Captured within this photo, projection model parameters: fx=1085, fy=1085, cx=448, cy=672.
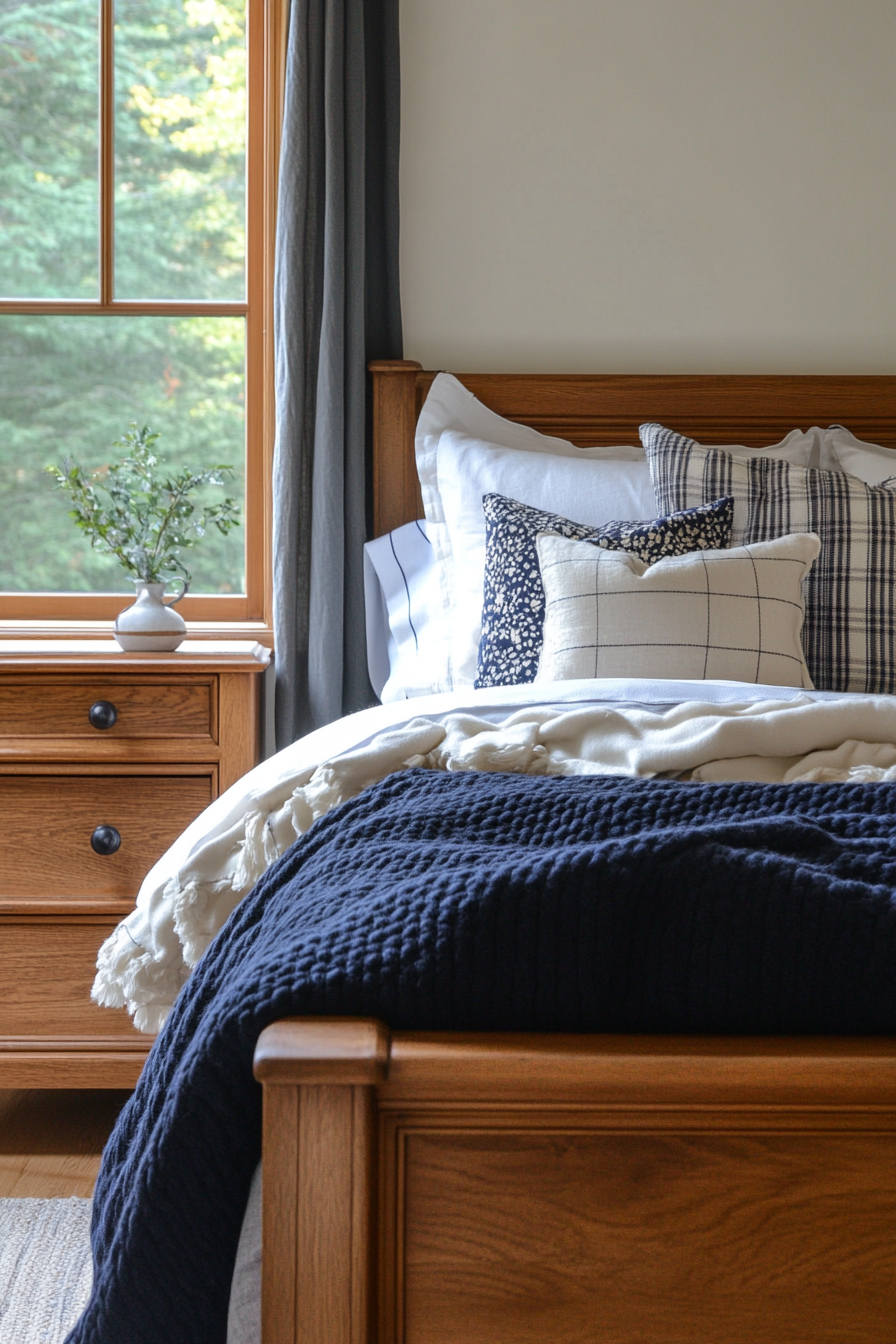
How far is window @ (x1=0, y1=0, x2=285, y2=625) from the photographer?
246 cm

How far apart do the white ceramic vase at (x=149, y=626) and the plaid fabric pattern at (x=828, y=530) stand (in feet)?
3.16

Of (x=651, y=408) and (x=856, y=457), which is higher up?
(x=651, y=408)

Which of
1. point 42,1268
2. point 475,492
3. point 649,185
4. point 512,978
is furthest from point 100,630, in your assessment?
point 512,978

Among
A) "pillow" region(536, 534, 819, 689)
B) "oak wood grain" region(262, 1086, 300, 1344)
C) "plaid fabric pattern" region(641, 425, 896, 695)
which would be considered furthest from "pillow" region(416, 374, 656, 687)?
Answer: "oak wood grain" region(262, 1086, 300, 1344)

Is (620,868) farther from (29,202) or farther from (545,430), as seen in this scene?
(29,202)

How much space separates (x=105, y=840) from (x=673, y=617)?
41.5 inches

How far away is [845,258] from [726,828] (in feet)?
6.92

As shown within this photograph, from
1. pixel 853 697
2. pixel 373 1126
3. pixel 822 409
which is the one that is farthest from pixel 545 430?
pixel 373 1126

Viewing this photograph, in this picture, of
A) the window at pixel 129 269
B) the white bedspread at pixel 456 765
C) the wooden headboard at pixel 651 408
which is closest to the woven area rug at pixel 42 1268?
the white bedspread at pixel 456 765

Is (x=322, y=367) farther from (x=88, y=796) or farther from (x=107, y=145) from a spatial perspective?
(x=88, y=796)

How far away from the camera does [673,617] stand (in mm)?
1643

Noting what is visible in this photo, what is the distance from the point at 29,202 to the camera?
8.14ft

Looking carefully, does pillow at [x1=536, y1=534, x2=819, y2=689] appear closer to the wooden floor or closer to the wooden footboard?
the wooden footboard

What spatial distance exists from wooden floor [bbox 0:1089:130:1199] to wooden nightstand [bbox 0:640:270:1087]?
110 millimetres
